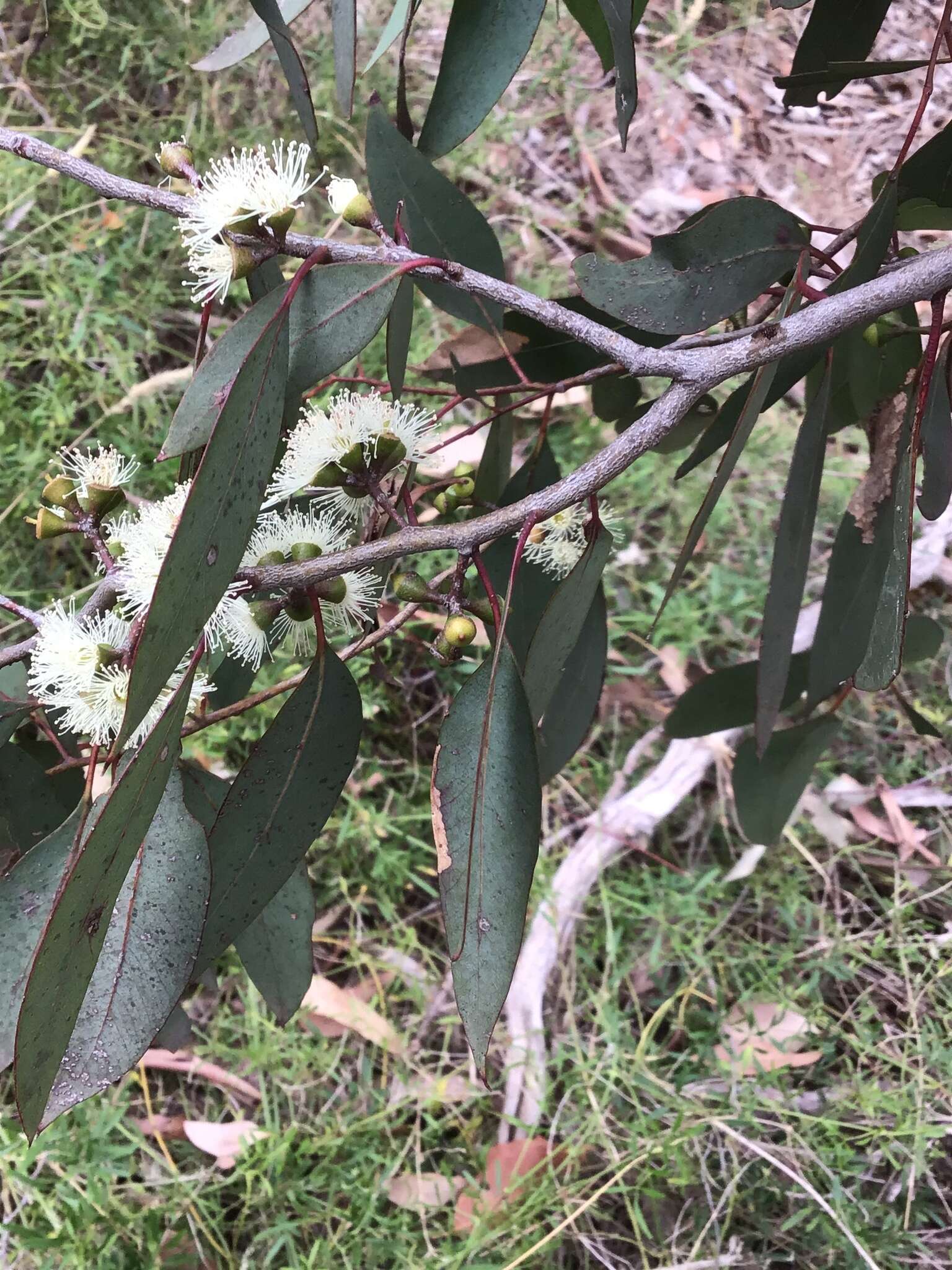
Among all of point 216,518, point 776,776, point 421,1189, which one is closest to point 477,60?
point 216,518

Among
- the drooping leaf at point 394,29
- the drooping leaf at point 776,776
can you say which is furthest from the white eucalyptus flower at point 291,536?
the drooping leaf at point 776,776

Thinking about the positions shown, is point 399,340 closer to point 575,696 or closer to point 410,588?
point 410,588

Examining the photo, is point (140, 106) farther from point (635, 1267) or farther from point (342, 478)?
point (635, 1267)

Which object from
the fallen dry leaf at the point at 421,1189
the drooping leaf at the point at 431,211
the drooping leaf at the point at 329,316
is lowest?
the fallen dry leaf at the point at 421,1189

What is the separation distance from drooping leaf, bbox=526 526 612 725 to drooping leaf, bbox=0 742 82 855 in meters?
0.36

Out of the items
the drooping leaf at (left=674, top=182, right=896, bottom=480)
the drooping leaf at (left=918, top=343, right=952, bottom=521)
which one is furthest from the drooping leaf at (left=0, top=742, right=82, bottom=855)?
the drooping leaf at (left=918, top=343, right=952, bottom=521)

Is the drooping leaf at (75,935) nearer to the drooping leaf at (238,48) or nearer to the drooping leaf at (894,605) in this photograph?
the drooping leaf at (894,605)

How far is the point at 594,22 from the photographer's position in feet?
2.45

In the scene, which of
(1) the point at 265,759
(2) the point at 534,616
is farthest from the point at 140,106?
(1) the point at 265,759

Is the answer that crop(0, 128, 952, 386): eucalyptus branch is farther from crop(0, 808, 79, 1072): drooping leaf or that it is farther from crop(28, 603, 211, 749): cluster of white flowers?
crop(0, 808, 79, 1072): drooping leaf

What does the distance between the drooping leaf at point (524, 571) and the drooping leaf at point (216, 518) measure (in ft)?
1.25

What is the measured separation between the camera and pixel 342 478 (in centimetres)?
58

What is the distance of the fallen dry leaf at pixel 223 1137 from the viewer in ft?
3.84

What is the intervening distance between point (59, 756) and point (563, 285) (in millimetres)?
1246
